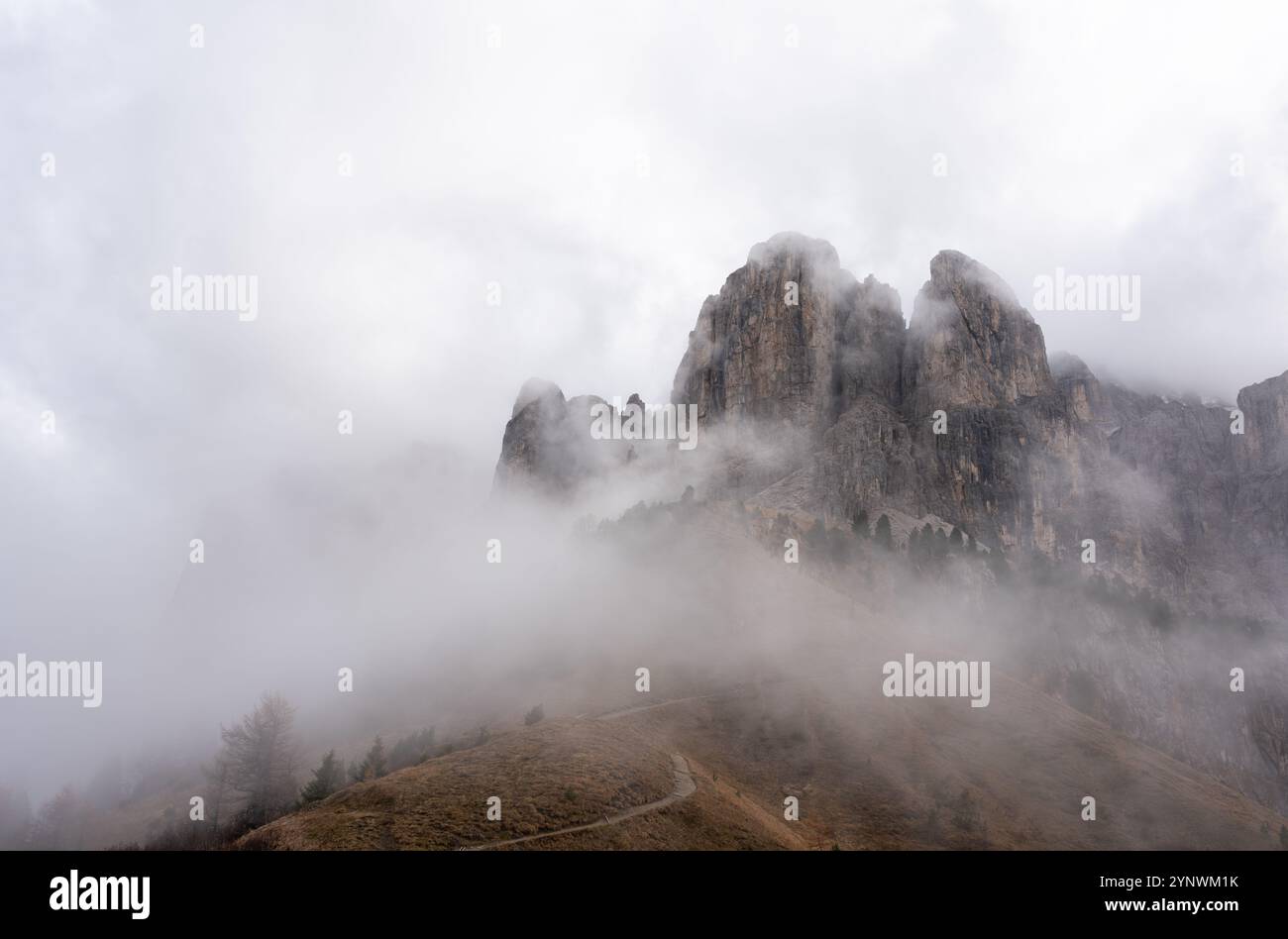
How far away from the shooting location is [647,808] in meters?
35.8

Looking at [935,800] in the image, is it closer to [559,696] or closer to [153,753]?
[559,696]

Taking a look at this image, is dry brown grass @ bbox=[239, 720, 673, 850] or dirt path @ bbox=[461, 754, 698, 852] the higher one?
dry brown grass @ bbox=[239, 720, 673, 850]

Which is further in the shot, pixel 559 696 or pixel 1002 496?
pixel 1002 496

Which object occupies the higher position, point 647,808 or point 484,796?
point 484,796

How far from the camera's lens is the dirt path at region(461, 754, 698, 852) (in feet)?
97.8

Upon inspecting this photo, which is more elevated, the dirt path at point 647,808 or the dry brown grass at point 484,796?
the dry brown grass at point 484,796

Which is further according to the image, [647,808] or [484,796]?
[647,808]

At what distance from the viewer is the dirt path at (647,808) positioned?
29797 mm
